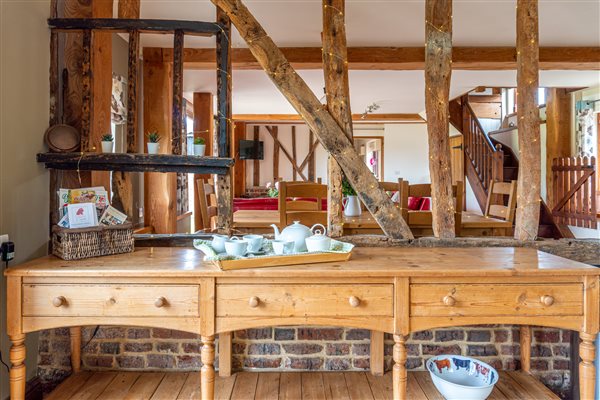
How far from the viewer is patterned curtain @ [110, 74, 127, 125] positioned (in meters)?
3.76

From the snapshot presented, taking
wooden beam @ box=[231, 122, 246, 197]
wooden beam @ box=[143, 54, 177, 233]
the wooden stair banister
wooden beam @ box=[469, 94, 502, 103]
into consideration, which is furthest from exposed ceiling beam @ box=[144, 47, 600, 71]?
wooden beam @ box=[231, 122, 246, 197]

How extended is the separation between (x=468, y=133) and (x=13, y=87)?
687cm

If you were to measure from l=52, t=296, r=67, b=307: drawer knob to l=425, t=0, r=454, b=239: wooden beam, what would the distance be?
196cm

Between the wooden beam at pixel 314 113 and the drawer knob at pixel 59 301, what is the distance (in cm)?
146

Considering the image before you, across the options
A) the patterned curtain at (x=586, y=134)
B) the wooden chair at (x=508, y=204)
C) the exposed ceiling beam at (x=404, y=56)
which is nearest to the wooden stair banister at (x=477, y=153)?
the patterned curtain at (x=586, y=134)

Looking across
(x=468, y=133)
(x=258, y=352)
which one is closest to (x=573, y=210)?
(x=468, y=133)

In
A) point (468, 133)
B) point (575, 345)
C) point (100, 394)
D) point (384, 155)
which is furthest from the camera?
point (384, 155)

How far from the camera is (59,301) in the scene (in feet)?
5.64

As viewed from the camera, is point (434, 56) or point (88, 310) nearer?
point (88, 310)

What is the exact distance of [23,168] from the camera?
206 cm

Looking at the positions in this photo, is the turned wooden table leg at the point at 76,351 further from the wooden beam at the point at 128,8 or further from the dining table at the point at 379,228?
the wooden beam at the point at 128,8

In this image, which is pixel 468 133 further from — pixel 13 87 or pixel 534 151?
pixel 13 87

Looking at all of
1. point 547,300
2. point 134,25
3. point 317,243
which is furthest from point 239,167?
point 547,300

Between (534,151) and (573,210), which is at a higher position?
(534,151)
